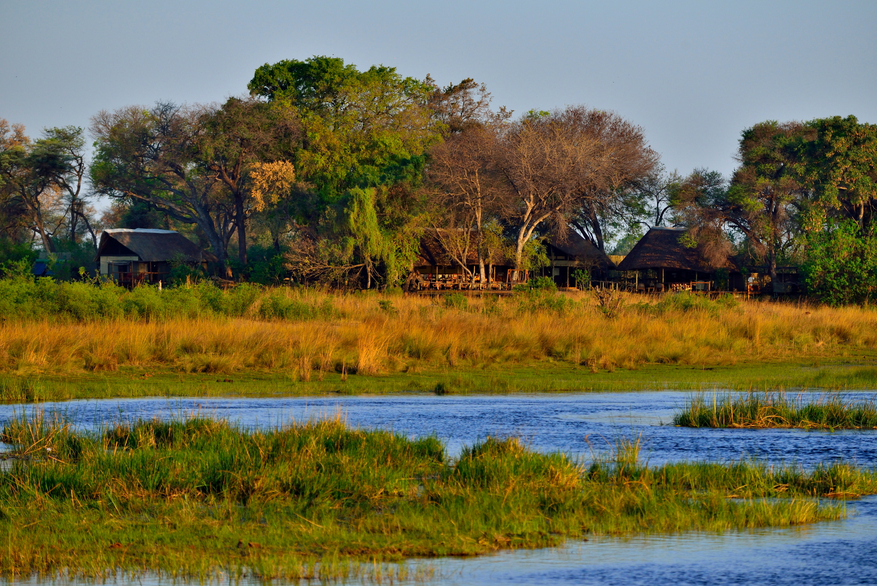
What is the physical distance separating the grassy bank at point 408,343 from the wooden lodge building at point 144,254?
35.0 m

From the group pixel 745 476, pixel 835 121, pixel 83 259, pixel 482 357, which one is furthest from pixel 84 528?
pixel 83 259

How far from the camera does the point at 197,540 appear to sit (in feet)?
23.3

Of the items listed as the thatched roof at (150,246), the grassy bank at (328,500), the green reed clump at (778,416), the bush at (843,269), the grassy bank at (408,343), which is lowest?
the grassy bank at (328,500)

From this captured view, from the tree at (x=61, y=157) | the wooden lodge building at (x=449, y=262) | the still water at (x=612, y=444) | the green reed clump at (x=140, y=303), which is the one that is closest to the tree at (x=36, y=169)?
the tree at (x=61, y=157)

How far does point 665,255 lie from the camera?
57.9m

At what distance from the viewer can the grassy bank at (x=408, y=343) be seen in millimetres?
19969

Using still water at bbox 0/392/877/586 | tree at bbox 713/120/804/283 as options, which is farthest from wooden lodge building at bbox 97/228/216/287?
still water at bbox 0/392/877/586

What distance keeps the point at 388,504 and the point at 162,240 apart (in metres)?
59.5

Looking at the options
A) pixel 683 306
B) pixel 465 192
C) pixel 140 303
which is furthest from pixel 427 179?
pixel 140 303

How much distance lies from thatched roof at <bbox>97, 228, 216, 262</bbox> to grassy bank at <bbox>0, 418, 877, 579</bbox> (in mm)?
54409

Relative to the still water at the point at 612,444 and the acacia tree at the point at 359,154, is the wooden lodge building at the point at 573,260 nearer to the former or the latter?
the acacia tree at the point at 359,154

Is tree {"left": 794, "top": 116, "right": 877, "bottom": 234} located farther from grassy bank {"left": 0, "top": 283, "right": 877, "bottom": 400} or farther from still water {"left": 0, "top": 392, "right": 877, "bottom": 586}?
still water {"left": 0, "top": 392, "right": 877, "bottom": 586}

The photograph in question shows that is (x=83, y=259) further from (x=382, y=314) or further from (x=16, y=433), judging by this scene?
(x=16, y=433)

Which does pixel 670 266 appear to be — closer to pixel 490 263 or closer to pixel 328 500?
pixel 490 263
